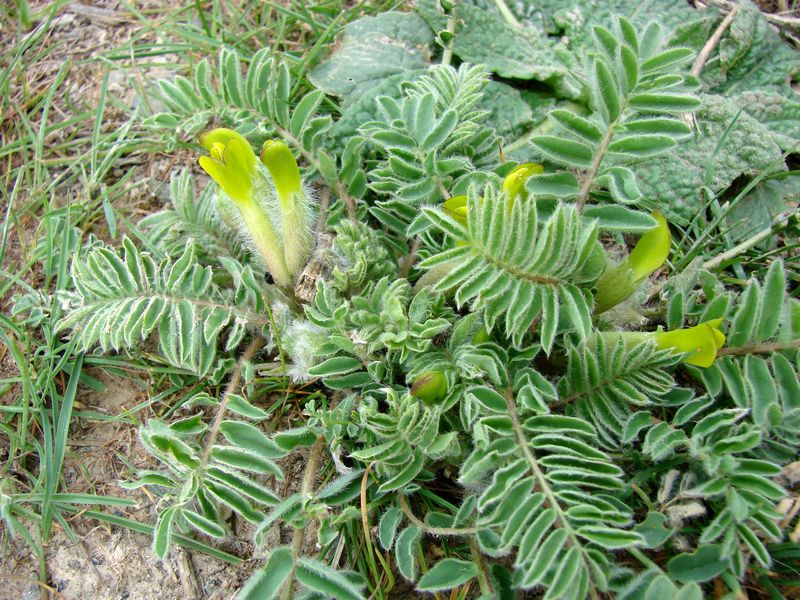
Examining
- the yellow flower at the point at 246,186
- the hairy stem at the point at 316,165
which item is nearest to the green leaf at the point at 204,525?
the yellow flower at the point at 246,186

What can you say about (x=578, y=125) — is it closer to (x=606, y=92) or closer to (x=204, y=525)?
(x=606, y=92)

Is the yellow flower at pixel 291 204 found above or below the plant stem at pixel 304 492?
above

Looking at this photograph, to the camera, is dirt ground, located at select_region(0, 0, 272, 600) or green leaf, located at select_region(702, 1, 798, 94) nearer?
dirt ground, located at select_region(0, 0, 272, 600)

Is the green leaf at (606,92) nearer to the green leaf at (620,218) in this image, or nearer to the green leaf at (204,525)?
the green leaf at (620,218)

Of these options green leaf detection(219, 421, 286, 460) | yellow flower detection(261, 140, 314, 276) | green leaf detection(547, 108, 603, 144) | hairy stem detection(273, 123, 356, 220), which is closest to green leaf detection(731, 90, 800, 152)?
green leaf detection(547, 108, 603, 144)

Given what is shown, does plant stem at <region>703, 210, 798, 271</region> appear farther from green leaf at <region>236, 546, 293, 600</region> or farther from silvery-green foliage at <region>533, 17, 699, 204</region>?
green leaf at <region>236, 546, 293, 600</region>

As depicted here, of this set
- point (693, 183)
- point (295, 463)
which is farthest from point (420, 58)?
point (295, 463)
